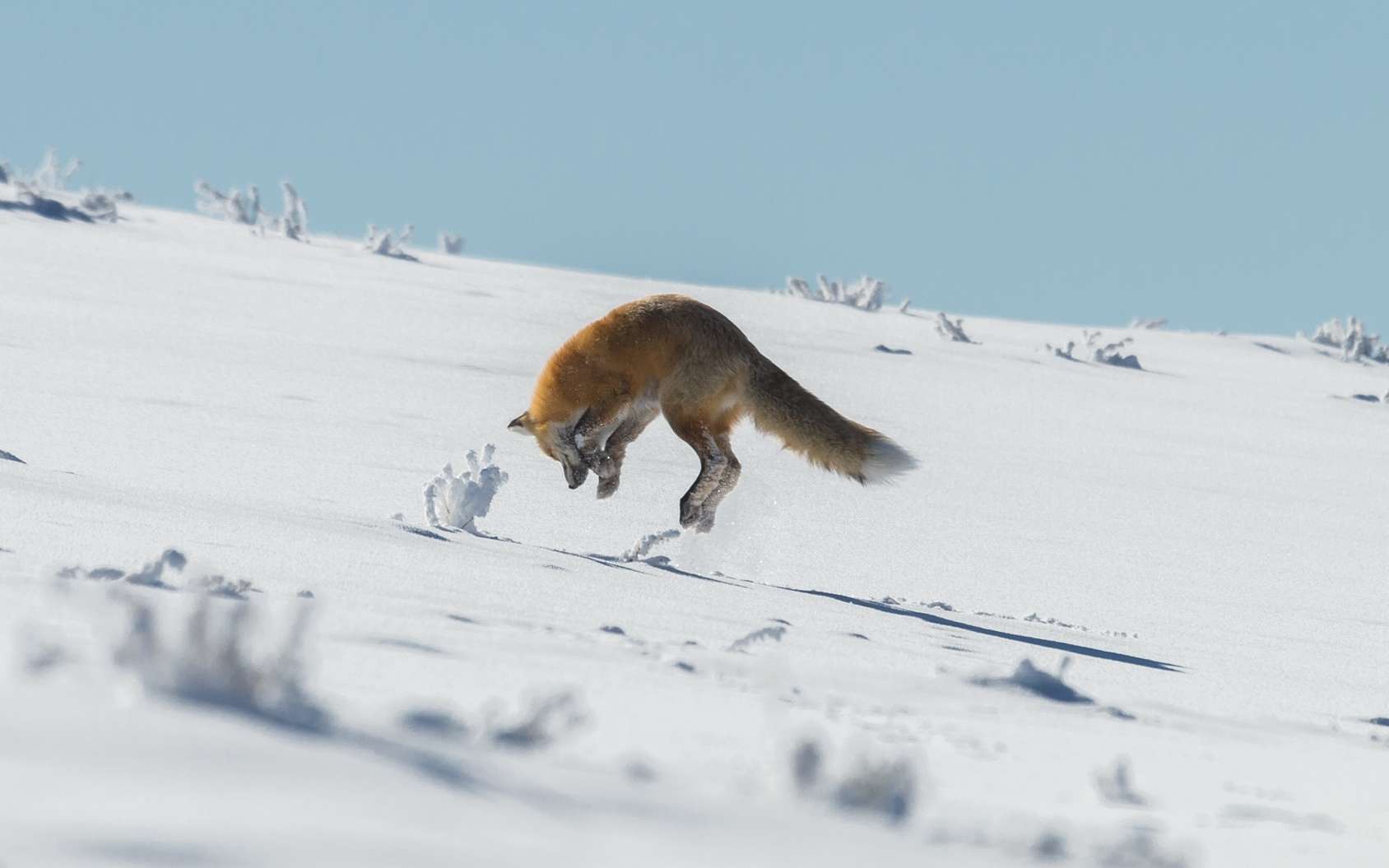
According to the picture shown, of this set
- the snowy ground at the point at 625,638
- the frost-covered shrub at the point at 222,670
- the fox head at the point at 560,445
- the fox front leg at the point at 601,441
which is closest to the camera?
the snowy ground at the point at 625,638

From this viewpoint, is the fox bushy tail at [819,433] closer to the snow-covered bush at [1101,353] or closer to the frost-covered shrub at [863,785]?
the frost-covered shrub at [863,785]

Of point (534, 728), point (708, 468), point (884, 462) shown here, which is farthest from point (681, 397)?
point (534, 728)

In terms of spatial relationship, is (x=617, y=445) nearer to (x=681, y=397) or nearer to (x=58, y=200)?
(x=681, y=397)

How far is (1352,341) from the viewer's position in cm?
2095

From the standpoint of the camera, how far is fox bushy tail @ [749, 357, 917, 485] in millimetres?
6742

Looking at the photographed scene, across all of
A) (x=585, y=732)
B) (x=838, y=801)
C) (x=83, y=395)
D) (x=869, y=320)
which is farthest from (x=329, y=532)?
(x=869, y=320)

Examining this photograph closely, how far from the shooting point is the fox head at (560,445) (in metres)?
7.16

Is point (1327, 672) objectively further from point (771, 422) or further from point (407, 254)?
point (407, 254)

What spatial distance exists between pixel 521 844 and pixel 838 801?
45 centimetres

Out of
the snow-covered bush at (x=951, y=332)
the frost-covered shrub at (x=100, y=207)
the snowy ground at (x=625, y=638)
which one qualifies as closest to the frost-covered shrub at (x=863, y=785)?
the snowy ground at (x=625, y=638)

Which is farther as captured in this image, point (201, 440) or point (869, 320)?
point (869, 320)

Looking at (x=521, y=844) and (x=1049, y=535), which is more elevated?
(x=1049, y=535)

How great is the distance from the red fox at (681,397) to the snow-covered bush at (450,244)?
17192mm

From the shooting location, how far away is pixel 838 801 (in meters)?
1.82
